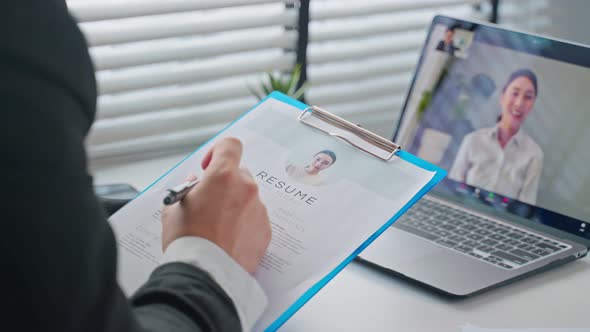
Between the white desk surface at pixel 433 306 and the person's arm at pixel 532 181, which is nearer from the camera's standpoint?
the white desk surface at pixel 433 306

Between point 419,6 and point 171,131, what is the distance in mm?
615

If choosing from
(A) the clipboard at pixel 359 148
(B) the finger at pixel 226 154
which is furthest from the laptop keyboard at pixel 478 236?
(B) the finger at pixel 226 154

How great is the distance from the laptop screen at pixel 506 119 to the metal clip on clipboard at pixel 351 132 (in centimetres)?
30

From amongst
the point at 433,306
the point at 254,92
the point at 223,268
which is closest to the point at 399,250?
the point at 433,306

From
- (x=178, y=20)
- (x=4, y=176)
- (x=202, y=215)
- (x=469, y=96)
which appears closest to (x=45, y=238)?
(x=4, y=176)

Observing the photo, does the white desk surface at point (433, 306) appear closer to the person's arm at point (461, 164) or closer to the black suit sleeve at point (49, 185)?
the person's arm at point (461, 164)

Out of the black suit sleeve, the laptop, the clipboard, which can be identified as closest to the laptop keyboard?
the laptop

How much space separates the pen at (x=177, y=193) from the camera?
28.4 inches

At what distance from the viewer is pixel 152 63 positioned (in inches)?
51.8

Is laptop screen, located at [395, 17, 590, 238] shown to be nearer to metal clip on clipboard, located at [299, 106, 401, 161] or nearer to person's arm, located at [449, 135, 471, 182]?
person's arm, located at [449, 135, 471, 182]

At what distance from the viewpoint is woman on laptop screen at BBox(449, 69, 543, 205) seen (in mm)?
1084

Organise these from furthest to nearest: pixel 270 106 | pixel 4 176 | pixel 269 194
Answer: pixel 270 106
pixel 269 194
pixel 4 176

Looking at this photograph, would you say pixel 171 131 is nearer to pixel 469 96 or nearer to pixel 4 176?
pixel 469 96

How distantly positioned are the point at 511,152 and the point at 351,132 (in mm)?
319
